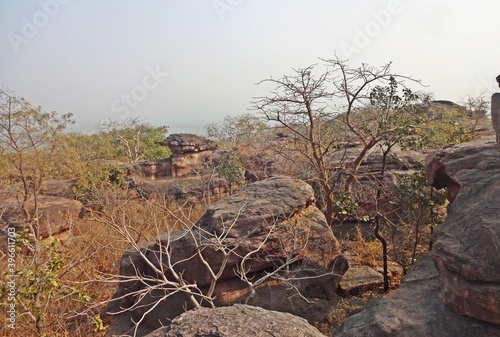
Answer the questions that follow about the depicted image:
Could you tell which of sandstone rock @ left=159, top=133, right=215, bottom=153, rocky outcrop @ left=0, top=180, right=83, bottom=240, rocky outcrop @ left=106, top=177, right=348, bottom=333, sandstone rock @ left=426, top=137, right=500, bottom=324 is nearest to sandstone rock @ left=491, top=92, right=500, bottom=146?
sandstone rock @ left=426, top=137, right=500, bottom=324

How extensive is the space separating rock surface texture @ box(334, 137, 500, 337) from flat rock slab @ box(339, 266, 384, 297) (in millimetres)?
1184

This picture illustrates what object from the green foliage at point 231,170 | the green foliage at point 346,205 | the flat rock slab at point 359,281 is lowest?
the flat rock slab at point 359,281

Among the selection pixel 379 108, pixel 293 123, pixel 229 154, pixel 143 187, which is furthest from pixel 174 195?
pixel 379 108

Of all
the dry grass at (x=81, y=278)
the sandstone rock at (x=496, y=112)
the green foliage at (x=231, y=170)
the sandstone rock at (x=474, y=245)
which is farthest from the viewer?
the green foliage at (x=231, y=170)

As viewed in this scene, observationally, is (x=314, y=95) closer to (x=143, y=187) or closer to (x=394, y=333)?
(x=394, y=333)

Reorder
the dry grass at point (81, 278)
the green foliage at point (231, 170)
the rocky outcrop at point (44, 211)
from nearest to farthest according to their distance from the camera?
1. the dry grass at point (81, 278)
2. the rocky outcrop at point (44, 211)
3. the green foliage at point (231, 170)

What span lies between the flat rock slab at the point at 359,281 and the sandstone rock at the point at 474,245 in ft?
5.78

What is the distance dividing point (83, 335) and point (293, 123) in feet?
12.9

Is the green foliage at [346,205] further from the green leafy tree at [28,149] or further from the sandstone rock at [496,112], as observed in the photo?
the green leafy tree at [28,149]

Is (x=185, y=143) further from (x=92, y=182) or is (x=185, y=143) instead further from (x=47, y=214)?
(x=47, y=214)

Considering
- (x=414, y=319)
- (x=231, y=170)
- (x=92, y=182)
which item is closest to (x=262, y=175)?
(x=231, y=170)

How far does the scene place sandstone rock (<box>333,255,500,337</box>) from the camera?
8.48ft

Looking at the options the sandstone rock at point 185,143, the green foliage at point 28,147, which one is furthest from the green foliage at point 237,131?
the green foliage at point 28,147

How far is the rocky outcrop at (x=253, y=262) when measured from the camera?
4047 mm
